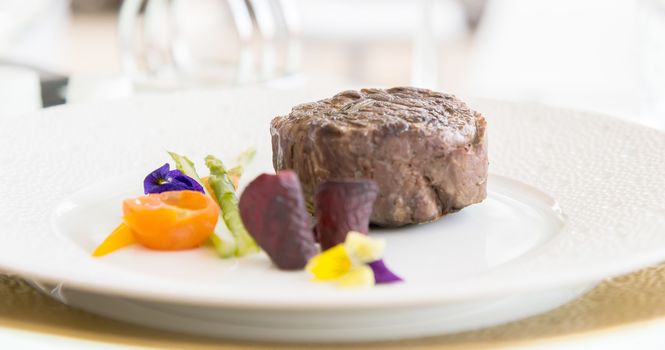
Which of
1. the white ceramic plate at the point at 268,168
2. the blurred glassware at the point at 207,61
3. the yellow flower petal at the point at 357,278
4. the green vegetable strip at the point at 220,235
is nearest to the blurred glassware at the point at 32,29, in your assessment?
the blurred glassware at the point at 207,61

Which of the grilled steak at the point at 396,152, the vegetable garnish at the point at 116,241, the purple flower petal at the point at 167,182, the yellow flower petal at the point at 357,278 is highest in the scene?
the grilled steak at the point at 396,152

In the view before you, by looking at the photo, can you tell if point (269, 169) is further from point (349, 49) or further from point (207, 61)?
point (349, 49)

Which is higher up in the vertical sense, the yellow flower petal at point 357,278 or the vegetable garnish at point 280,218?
the vegetable garnish at point 280,218

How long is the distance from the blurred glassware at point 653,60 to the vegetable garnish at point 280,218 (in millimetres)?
1871

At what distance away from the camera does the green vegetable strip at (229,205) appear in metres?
1.24

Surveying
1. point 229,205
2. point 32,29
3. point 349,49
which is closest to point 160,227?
point 229,205

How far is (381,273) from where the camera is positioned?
3.78 feet

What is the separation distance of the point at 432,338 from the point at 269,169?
2.77 ft

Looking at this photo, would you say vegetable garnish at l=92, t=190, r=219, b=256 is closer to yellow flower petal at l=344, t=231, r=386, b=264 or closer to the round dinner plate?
the round dinner plate

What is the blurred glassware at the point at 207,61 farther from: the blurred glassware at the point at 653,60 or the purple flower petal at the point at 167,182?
the purple flower petal at the point at 167,182

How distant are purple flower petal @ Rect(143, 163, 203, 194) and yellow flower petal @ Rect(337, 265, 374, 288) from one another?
17.5 inches

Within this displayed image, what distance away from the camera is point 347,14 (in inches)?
223

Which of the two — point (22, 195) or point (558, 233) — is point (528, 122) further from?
point (22, 195)

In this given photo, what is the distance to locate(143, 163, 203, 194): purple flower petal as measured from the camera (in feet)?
4.79
